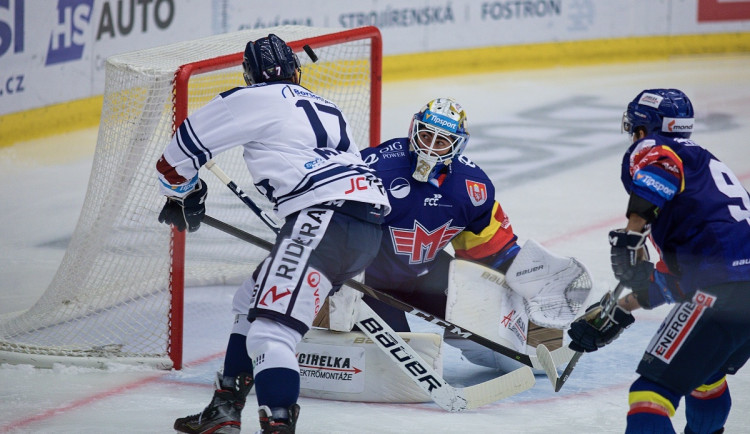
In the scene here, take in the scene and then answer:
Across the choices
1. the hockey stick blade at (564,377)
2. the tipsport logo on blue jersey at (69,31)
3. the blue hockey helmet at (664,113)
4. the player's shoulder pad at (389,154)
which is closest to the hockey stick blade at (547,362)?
the hockey stick blade at (564,377)

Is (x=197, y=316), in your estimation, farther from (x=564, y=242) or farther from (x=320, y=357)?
(x=564, y=242)

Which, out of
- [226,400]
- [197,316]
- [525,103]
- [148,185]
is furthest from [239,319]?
[525,103]

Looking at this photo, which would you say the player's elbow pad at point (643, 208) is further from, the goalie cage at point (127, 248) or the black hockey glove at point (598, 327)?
the goalie cage at point (127, 248)

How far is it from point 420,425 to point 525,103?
530 cm

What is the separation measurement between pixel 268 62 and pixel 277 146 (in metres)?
0.26

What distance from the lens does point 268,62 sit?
2947mm

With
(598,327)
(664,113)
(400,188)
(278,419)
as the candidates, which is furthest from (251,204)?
(664,113)

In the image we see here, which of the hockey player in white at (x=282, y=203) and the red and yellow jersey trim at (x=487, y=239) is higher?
the hockey player in white at (x=282, y=203)

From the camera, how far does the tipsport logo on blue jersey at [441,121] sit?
11.2ft

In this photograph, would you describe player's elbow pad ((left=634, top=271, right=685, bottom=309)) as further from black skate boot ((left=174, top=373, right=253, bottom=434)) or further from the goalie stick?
black skate boot ((left=174, top=373, right=253, bottom=434))

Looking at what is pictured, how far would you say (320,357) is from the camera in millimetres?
3432

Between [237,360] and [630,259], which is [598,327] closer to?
[630,259]

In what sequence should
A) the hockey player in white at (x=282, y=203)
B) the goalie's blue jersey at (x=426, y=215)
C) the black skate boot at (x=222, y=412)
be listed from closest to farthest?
1. the hockey player in white at (x=282, y=203)
2. the black skate boot at (x=222, y=412)
3. the goalie's blue jersey at (x=426, y=215)

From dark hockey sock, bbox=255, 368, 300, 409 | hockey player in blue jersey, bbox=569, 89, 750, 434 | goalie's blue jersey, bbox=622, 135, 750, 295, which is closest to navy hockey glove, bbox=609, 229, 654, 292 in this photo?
hockey player in blue jersey, bbox=569, 89, 750, 434
